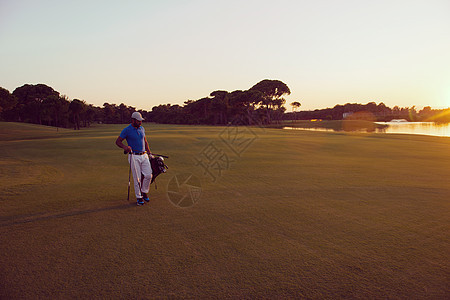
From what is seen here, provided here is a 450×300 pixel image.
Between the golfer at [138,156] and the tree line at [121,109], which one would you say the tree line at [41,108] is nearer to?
the tree line at [121,109]

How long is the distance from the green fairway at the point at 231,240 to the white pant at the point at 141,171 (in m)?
0.61

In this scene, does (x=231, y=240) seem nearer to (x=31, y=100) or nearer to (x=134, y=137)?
(x=134, y=137)

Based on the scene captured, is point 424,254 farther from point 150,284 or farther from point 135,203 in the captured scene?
point 135,203

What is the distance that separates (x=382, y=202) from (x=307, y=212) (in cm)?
268

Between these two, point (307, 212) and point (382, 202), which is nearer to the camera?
point (307, 212)

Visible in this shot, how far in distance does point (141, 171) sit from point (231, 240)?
3.89 m

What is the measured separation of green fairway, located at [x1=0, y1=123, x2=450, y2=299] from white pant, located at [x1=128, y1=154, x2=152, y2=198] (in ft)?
2.00

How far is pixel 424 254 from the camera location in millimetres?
4438

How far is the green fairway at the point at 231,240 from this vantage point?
363 centimetres

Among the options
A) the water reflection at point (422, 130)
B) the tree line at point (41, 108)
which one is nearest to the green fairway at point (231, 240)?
the water reflection at point (422, 130)

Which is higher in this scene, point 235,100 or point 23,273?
point 235,100

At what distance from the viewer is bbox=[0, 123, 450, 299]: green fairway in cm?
363

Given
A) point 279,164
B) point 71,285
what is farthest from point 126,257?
point 279,164

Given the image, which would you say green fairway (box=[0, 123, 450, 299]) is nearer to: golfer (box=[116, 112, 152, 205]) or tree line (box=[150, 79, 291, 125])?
golfer (box=[116, 112, 152, 205])
